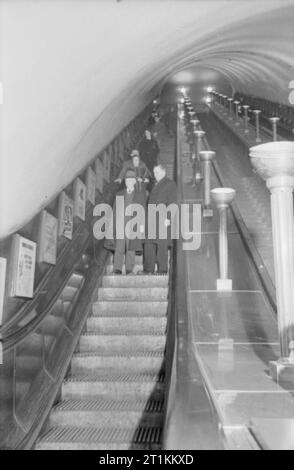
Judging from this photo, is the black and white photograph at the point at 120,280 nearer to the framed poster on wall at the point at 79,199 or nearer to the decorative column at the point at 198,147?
the framed poster on wall at the point at 79,199

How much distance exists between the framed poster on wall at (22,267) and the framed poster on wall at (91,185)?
260cm

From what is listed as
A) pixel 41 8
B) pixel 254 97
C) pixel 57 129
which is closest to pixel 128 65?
pixel 57 129

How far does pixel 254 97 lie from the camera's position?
19375 millimetres

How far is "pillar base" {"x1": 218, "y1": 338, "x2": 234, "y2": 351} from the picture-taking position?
153 inches

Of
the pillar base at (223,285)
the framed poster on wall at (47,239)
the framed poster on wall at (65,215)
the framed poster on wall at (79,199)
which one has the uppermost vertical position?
the framed poster on wall at (79,199)

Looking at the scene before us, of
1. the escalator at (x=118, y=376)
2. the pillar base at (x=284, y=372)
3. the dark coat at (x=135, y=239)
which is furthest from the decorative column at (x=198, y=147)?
the pillar base at (x=284, y=372)

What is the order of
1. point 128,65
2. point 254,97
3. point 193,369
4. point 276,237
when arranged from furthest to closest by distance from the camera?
point 254,97 → point 128,65 → point 276,237 → point 193,369

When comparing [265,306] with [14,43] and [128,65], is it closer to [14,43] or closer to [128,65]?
[128,65]

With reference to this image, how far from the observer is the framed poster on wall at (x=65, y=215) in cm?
495

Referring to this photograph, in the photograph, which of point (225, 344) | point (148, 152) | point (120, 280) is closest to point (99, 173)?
point (148, 152)

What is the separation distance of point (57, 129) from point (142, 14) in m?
1.06

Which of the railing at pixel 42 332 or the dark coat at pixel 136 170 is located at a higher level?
the dark coat at pixel 136 170

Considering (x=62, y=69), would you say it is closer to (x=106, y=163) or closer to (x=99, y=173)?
(x=99, y=173)

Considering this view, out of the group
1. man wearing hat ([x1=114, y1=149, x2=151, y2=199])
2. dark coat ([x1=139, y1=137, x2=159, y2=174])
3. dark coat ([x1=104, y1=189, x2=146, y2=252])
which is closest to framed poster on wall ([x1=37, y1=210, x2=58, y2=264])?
dark coat ([x1=104, y1=189, x2=146, y2=252])
